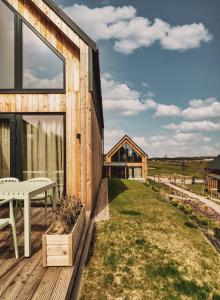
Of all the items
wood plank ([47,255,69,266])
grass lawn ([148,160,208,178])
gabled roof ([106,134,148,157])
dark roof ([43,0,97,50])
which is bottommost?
grass lawn ([148,160,208,178])

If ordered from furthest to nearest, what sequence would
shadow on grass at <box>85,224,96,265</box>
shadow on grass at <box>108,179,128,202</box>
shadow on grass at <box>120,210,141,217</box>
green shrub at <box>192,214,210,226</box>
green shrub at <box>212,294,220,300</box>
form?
1. shadow on grass at <box>108,179,128,202</box>
2. green shrub at <box>192,214,210,226</box>
3. shadow on grass at <box>120,210,141,217</box>
4. shadow on grass at <box>85,224,96,265</box>
5. green shrub at <box>212,294,220,300</box>

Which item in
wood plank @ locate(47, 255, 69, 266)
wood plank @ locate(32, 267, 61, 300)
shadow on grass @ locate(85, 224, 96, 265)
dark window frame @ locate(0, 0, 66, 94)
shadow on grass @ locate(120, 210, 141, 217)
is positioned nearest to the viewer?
wood plank @ locate(32, 267, 61, 300)

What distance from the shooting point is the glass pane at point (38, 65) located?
289 inches

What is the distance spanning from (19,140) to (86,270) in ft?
13.6

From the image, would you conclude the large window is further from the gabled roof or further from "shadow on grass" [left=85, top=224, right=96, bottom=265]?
"shadow on grass" [left=85, top=224, right=96, bottom=265]

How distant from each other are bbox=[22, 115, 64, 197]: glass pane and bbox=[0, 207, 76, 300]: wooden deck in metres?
2.77

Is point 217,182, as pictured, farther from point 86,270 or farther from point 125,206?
point 86,270

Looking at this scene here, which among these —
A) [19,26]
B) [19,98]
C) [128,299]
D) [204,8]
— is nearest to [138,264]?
[128,299]

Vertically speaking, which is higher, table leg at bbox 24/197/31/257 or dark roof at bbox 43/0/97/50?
dark roof at bbox 43/0/97/50

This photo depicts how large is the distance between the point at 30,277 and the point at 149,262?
2544 millimetres

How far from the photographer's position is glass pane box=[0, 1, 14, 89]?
737 cm

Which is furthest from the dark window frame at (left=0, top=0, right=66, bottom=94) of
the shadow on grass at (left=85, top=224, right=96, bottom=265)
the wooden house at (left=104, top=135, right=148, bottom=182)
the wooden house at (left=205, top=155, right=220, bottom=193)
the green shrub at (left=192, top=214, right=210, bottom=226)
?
the wooden house at (left=205, top=155, right=220, bottom=193)

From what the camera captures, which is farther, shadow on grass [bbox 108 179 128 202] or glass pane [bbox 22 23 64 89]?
shadow on grass [bbox 108 179 128 202]

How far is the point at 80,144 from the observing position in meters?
7.15
